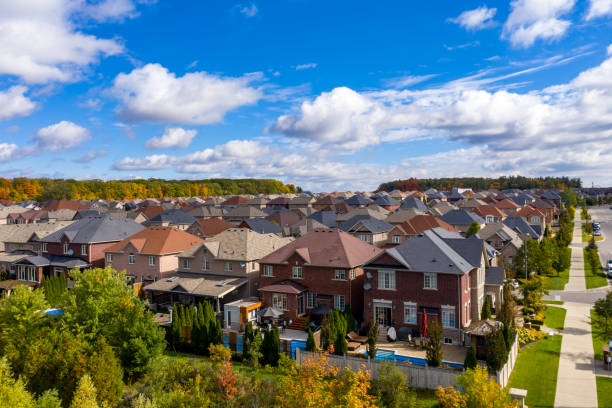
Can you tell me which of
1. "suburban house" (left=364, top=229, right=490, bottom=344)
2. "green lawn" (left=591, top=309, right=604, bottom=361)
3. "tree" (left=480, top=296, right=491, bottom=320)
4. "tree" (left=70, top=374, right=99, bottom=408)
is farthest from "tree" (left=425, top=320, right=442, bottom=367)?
"tree" (left=70, top=374, right=99, bottom=408)

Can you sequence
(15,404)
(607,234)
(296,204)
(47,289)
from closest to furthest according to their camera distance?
(15,404), (47,289), (607,234), (296,204)

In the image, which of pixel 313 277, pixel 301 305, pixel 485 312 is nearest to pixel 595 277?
pixel 485 312

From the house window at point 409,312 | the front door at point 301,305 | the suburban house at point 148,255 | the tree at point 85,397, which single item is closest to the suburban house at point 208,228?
the suburban house at point 148,255

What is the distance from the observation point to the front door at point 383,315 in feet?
114

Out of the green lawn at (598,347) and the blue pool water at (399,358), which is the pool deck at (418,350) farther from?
the green lawn at (598,347)

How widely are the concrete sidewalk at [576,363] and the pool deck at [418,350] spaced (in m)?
5.90

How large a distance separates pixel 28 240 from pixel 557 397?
64.0 metres

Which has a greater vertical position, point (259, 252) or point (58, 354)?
point (259, 252)

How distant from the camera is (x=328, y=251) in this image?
39156mm

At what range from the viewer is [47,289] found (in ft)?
159

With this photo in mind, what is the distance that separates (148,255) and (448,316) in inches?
1258

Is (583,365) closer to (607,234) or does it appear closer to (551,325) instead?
(551,325)

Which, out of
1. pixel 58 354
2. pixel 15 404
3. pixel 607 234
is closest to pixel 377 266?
pixel 58 354

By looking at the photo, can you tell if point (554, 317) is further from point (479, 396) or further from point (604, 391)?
point (479, 396)
